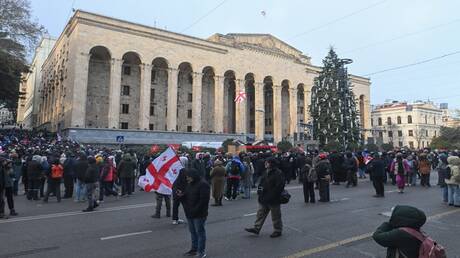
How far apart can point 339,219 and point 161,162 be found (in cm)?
474

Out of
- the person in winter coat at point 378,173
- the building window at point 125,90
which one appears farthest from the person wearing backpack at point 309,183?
the building window at point 125,90

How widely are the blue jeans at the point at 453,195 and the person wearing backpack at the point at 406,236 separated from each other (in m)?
9.72

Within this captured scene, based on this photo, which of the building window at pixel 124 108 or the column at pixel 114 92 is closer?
the column at pixel 114 92

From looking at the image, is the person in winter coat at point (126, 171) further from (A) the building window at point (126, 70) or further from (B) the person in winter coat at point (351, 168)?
(A) the building window at point (126, 70)

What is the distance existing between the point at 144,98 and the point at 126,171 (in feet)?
112

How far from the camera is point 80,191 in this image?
13688mm

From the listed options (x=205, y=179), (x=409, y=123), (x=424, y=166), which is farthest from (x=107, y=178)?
(x=409, y=123)

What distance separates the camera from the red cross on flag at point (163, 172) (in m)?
9.34

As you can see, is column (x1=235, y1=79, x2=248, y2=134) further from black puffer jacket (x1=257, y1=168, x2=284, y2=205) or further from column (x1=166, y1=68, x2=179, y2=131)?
black puffer jacket (x1=257, y1=168, x2=284, y2=205)

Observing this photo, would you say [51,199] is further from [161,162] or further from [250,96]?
[250,96]

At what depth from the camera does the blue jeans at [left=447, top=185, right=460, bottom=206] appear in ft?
37.3

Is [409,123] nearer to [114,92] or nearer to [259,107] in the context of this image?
[259,107]

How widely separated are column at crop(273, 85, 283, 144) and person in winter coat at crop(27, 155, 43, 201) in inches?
1932

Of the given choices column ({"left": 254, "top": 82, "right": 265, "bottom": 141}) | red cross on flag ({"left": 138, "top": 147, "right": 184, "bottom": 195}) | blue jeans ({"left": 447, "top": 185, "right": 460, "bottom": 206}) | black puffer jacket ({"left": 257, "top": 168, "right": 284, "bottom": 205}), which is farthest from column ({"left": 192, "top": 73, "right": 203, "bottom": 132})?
black puffer jacket ({"left": 257, "top": 168, "right": 284, "bottom": 205})
